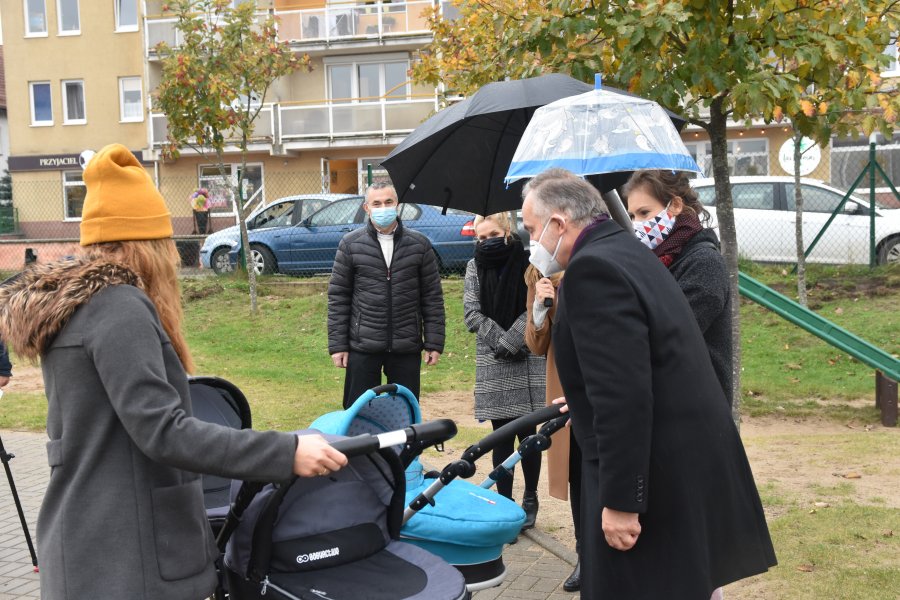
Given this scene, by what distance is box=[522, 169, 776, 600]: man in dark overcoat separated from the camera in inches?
116

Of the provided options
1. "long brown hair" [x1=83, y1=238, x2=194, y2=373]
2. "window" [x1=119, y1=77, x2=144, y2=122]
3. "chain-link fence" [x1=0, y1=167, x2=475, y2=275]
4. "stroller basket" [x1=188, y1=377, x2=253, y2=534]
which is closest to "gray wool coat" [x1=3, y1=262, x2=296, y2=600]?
"long brown hair" [x1=83, y1=238, x2=194, y2=373]

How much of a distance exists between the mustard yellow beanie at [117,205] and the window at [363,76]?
3145 centimetres

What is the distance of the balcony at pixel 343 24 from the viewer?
3269 centimetres

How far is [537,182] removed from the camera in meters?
Answer: 3.37

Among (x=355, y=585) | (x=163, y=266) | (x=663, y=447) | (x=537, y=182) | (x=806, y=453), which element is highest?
(x=537, y=182)

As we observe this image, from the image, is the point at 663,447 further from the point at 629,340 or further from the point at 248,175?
the point at 248,175

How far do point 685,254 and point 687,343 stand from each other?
3.41 feet

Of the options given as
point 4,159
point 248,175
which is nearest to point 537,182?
point 248,175

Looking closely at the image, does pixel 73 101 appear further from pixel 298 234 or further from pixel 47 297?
pixel 47 297

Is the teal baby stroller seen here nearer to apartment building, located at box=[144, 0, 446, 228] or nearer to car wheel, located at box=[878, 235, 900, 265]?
car wheel, located at box=[878, 235, 900, 265]

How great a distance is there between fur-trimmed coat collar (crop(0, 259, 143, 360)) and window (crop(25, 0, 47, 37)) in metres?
37.2

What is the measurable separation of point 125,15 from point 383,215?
32530 millimetres

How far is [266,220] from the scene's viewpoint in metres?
18.0

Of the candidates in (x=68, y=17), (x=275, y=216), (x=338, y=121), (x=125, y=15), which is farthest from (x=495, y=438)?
(x=68, y=17)
